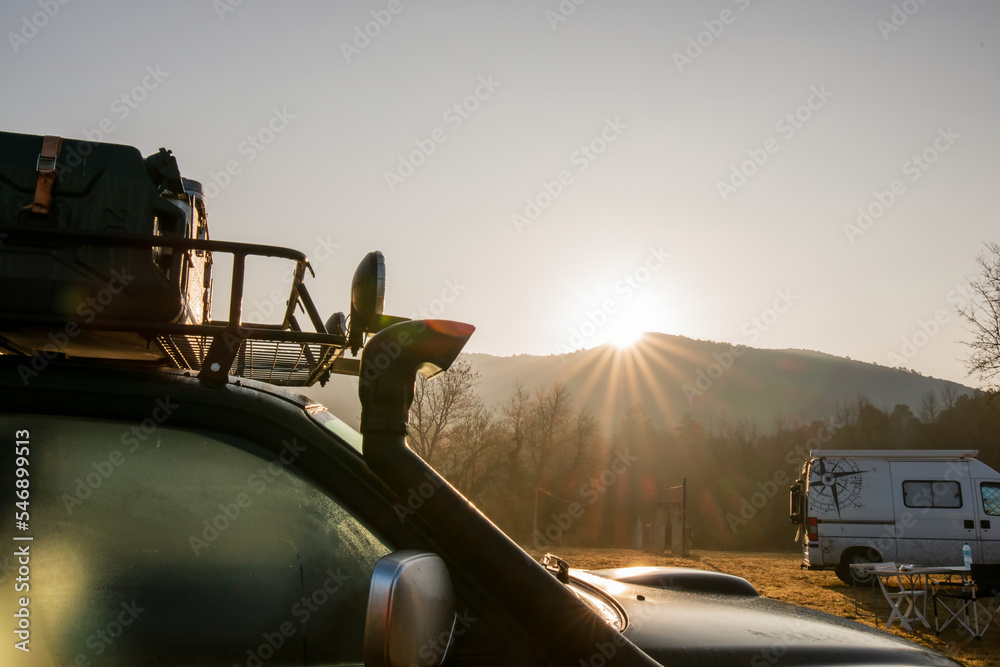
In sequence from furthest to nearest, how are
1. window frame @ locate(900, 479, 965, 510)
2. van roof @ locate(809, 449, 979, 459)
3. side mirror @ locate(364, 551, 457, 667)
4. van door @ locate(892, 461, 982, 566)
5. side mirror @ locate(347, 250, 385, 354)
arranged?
1. van roof @ locate(809, 449, 979, 459)
2. window frame @ locate(900, 479, 965, 510)
3. van door @ locate(892, 461, 982, 566)
4. side mirror @ locate(347, 250, 385, 354)
5. side mirror @ locate(364, 551, 457, 667)

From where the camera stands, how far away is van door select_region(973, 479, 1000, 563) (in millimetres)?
16062

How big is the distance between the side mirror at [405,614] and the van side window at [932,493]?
60.7 feet

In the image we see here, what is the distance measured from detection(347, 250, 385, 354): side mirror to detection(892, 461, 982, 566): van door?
18.2m

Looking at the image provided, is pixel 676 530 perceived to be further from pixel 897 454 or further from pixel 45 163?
pixel 45 163

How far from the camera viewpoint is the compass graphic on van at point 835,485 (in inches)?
678

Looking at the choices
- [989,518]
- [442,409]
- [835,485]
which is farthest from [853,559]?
[442,409]

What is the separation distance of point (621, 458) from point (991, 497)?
138 feet

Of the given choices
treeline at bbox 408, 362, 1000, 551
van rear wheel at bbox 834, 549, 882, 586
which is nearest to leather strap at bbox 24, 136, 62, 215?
van rear wheel at bbox 834, 549, 882, 586

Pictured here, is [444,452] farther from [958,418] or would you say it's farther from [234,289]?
[958,418]

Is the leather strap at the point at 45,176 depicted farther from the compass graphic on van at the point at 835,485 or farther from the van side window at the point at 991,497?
the van side window at the point at 991,497

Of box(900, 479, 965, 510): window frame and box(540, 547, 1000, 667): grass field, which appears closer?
box(540, 547, 1000, 667): grass field

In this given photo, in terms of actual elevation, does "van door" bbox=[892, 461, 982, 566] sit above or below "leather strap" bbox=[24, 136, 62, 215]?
below

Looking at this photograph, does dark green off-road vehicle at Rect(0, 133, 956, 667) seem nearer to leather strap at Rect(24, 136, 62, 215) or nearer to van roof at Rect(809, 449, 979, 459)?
leather strap at Rect(24, 136, 62, 215)

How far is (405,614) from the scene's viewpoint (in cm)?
112
